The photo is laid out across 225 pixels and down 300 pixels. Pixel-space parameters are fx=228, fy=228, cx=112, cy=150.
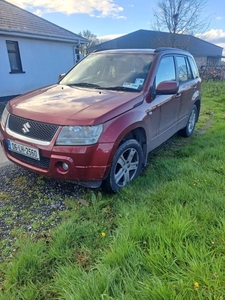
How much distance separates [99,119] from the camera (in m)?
2.39

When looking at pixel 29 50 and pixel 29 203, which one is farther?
pixel 29 50

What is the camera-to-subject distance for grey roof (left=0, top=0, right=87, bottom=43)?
9.63 m

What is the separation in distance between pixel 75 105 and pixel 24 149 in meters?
0.78

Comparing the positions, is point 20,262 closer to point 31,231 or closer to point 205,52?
point 31,231

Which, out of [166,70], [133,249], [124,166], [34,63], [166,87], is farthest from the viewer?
[34,63]

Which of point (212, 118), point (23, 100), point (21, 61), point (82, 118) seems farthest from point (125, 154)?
point (21, 61)

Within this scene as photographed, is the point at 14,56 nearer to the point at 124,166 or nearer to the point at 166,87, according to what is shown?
the point at 166,87

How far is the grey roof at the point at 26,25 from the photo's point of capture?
9634mm

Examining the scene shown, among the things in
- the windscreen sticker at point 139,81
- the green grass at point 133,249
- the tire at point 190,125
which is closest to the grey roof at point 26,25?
the tire at point 190,125

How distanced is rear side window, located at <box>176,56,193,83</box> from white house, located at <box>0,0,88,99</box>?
7830 millimetres

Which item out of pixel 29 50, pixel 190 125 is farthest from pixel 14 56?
pixel 190 125

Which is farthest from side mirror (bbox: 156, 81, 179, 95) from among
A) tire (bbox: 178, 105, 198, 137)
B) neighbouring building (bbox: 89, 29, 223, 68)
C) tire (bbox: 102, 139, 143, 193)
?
neighbouring building (bbox: 89, 29, 223, 68)

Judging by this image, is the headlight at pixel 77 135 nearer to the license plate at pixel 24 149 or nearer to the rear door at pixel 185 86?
the license plate at pixel 24 149

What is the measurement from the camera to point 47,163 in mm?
2492
